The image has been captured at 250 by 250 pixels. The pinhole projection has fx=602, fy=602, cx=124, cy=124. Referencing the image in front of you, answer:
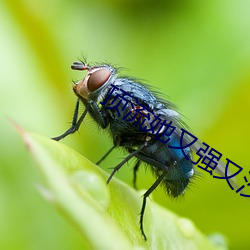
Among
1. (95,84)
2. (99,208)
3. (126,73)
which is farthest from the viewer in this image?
(126,73)

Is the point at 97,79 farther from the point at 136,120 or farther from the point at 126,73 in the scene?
the point at 126,73

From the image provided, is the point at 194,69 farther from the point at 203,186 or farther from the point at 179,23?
the point at 203,186

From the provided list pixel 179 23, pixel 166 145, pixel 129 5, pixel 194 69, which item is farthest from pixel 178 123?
pixel 129 5

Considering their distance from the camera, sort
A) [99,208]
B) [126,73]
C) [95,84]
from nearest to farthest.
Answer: [99,208], [95,84], [126,73]

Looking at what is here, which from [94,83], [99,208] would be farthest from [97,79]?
[99,208]

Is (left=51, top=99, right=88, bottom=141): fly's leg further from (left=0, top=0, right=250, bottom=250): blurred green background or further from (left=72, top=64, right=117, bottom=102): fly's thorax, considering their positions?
(left=0, top=0, right=250, bottom=250): blurred green background

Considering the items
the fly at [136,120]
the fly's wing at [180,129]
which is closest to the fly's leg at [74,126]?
the fly at [136,120]

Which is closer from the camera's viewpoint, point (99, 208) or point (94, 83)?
point (99, 208)

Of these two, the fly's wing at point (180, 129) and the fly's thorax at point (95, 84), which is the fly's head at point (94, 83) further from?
the fly's wing at point (180, 129)
